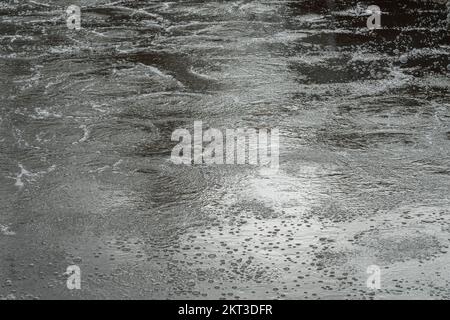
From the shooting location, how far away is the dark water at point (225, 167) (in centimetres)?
514

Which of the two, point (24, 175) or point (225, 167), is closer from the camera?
point (24, 175)

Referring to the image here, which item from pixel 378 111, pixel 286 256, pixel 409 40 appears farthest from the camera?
pixel 409 40

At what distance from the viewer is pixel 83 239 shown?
5559mm

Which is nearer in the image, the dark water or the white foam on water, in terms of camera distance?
the dark water

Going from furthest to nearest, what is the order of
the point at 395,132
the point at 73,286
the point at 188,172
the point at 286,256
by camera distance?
the point at 395,132
the point at 188,172
the point at 286,256
the point at 73,286

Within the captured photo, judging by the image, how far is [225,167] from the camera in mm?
6797

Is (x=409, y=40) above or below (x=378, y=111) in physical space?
above

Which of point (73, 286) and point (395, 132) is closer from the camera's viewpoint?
point (73, 286)

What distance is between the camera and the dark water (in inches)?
202

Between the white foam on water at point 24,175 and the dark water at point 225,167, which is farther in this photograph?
the white foam on water at point 24,175
